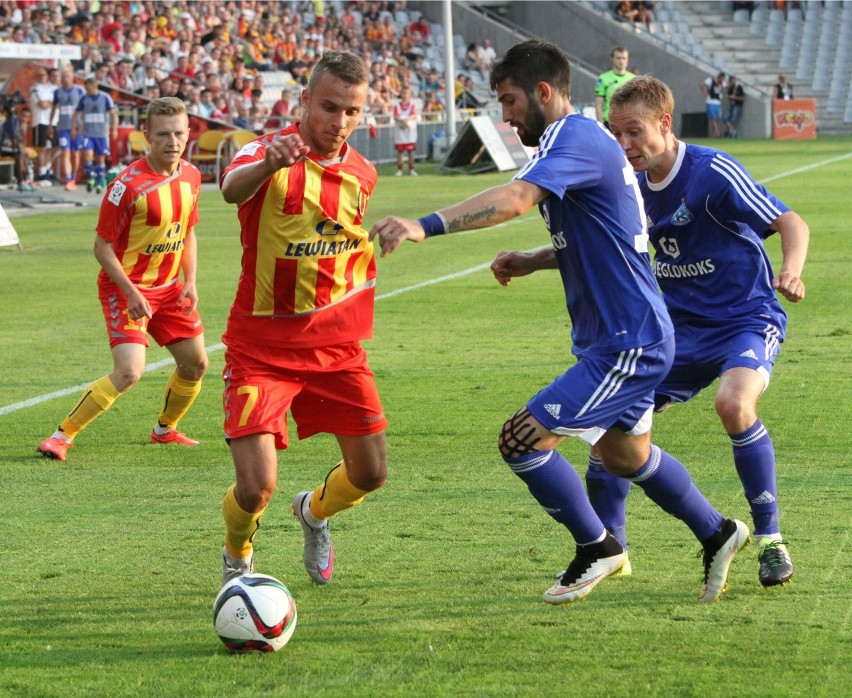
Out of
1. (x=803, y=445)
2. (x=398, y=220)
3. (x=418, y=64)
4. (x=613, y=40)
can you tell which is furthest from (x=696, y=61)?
(x=398, y=220)

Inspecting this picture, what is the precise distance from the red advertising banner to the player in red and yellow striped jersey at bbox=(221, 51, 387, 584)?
128 ft

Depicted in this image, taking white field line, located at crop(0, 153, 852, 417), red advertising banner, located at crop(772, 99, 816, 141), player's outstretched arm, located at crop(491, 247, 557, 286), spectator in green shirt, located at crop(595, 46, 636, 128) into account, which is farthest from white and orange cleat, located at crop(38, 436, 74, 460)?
red advertising banner, located at crop(772, 99, 816, 141)

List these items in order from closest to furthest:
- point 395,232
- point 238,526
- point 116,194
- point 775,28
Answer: point 395,232, point 238,526, point 116,194, point 775,28

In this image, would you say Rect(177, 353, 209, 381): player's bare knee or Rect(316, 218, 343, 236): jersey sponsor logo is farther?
Rect(177, 353, 209, 381): player's bare knee

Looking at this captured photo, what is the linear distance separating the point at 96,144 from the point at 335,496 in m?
22.3

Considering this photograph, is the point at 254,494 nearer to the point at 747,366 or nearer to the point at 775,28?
the point at 747,366

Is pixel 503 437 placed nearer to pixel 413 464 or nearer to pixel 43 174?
pixel 413 464

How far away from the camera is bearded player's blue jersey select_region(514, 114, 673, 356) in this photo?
15.1 feet

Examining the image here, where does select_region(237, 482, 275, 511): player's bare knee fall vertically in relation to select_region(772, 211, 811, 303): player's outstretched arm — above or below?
below

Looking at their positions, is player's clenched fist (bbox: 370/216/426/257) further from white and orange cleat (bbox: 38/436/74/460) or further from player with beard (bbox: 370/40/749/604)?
white and orange cleat (bbox: 38/436/74/460)

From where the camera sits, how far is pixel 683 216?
551cm

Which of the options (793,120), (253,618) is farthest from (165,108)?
(793,120)

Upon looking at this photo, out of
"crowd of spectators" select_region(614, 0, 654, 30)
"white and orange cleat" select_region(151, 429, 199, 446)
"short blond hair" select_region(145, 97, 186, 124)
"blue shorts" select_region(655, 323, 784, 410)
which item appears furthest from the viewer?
"crowd of spectators" select_region(614, 0, 654, 30)

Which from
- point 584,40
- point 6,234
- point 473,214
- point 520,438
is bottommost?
point 584,40
